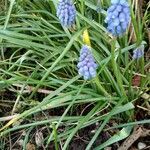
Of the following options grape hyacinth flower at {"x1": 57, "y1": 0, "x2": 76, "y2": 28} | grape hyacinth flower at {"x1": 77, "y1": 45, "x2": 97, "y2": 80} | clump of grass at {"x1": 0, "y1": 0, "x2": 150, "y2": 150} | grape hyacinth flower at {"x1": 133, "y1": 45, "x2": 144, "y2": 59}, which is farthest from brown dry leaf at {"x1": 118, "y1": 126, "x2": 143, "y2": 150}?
grape hyacinth flower at {"x1": 57, "y1": 0, "x2": 76, "y2": 28}

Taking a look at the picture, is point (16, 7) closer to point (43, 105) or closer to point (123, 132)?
point (43, 105)

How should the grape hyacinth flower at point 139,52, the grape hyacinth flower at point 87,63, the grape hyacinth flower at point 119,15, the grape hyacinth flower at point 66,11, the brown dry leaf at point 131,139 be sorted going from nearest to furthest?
the grape hyacinth flower at point 119,15
the grape hyacinth flower at point 87,63
the grape hyacinth flower at point 66,11
the grape hyacinth flower at point 139,52
the brown dry leaf at point 131,139

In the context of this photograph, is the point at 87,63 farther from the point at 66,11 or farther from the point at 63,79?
the point at 63,79

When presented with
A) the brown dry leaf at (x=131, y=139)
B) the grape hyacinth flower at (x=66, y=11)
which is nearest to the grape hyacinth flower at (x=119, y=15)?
the grape hyacinth flower at (x=66, y=11)

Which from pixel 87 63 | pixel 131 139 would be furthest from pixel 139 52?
pixel 131 139

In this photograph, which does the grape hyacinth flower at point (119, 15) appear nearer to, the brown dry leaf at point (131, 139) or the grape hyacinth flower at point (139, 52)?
the grape hyacinth flower at point (139, 52)

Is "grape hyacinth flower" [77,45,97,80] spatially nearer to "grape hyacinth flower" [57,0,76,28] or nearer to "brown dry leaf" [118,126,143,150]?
"grape hyacinth flower" [57,0,76,28]

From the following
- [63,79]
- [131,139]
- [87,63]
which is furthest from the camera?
[63,79]

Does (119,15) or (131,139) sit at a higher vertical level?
(119,15)
